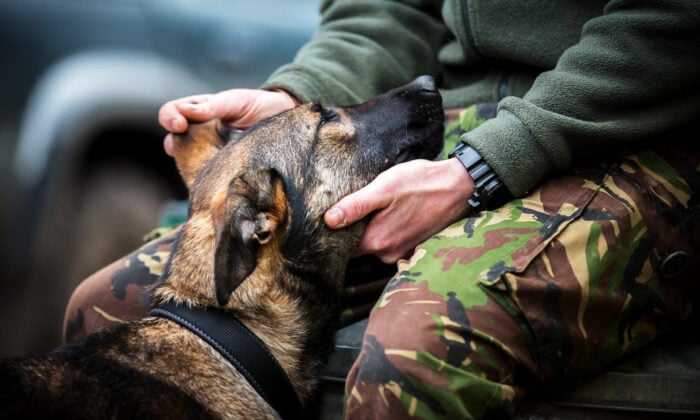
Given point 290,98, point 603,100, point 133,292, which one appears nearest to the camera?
point 603,100

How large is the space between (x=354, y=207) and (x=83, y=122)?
10.00 feet

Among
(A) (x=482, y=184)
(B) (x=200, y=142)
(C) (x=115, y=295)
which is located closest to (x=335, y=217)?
(A) (x=482, y=184)

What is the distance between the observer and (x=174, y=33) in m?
5.09

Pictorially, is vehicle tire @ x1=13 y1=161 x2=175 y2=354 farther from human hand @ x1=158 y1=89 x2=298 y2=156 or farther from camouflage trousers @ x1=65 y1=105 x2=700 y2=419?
camouflage trousers @ x1=65 y1=105 x2=700 y2=419

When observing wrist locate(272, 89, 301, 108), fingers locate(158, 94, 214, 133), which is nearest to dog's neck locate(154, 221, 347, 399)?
fingers locate(158, 94, 214, 133)

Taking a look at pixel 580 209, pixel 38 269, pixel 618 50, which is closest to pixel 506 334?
pixel 580 209

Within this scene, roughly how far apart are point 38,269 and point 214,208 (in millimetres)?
2961

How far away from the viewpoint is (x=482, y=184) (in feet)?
7.41

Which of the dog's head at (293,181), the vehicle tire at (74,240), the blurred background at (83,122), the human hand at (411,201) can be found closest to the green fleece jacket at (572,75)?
the human hand at (411,201)

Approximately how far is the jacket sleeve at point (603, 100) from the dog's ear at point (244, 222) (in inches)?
26.3

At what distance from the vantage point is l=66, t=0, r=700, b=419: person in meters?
1.94

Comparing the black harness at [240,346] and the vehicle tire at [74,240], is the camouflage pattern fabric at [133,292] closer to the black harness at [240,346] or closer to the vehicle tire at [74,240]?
the black harness at [240,346]

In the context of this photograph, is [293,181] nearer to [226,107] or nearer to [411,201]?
[411,201]

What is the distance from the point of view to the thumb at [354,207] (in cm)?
227
